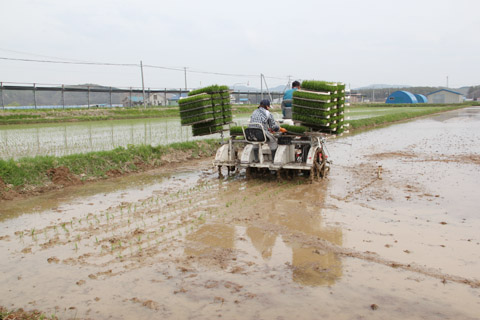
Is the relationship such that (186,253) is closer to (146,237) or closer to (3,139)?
(146,237)

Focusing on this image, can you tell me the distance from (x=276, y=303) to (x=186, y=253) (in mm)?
1598

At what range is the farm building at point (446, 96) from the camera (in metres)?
76.9

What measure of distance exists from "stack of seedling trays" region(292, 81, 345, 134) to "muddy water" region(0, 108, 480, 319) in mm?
1386

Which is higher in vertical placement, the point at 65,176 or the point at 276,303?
the point at 65,176

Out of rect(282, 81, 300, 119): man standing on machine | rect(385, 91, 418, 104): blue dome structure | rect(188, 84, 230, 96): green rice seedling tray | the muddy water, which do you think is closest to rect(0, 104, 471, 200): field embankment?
the muddy water

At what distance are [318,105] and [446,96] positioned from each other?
80364 millimetres

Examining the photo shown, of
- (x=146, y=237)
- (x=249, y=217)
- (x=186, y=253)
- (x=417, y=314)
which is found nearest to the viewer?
(x=417, y=314)

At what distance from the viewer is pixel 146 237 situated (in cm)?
561

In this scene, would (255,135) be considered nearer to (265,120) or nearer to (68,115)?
(265,120)

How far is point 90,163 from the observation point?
10.1 meters

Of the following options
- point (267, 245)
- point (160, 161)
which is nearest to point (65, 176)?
point (160, 161)

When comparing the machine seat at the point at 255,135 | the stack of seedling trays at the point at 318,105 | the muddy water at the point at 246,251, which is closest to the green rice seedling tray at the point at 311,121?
the stack of seedling trays at the point at 318,105

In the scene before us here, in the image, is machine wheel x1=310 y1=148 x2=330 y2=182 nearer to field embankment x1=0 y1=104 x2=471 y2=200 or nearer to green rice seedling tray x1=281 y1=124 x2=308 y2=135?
green rice seedling tray x1=281 y1=124 x2=308 y2=135

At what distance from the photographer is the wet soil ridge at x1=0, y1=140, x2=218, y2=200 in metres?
8.32
